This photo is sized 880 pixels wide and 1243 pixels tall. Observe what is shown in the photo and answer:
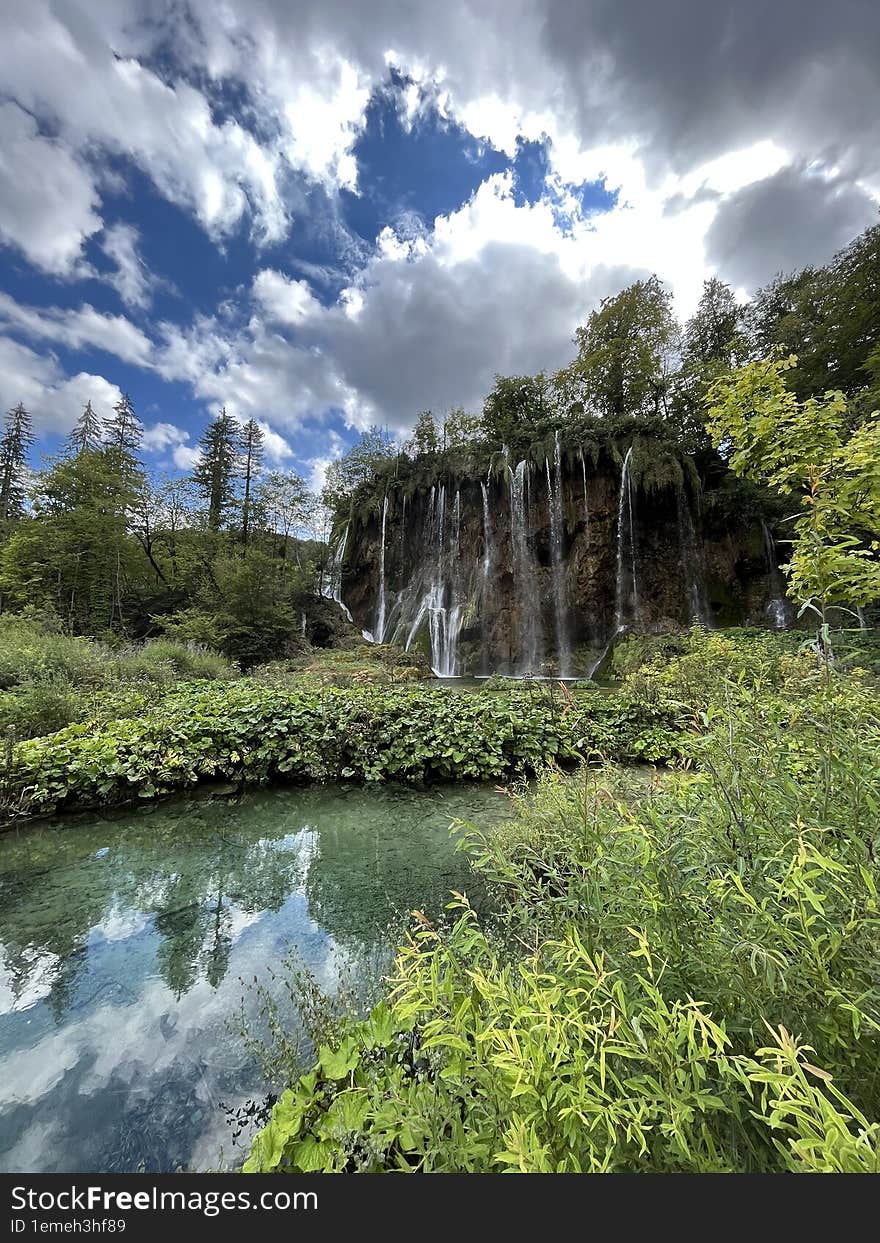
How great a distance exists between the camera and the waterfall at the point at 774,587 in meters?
16.0

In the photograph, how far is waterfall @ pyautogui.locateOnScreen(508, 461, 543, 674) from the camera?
61.6 feet

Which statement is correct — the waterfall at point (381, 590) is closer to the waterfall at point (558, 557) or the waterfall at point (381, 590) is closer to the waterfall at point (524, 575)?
the waterfall at point (524, 575)

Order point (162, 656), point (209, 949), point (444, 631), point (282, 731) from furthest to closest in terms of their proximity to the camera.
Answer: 1. point (444, 631)
2. point (162, 656)
3. point (282, 731)
4. point (209, 949)

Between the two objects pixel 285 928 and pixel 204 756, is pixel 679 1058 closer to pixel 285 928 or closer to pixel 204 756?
pixel 285 928

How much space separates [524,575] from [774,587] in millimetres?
9310

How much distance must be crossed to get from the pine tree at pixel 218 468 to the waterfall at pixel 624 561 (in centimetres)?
2149

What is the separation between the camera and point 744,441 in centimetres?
347

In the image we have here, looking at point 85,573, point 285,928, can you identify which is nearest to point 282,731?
point 285,928

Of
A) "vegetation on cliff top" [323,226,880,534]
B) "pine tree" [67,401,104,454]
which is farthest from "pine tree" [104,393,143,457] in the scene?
"vegetation on cliff top" [323,226,880,534]

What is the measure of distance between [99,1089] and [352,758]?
13.3ft

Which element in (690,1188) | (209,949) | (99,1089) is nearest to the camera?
(690,1188)

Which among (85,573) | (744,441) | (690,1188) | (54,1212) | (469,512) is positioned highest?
(469,512)

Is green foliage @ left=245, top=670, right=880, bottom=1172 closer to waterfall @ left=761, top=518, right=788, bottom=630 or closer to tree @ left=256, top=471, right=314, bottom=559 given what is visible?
waterfall @ left=761, top=518, right=788, bottom=630

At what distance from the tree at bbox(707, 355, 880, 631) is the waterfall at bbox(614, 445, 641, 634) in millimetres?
15182
